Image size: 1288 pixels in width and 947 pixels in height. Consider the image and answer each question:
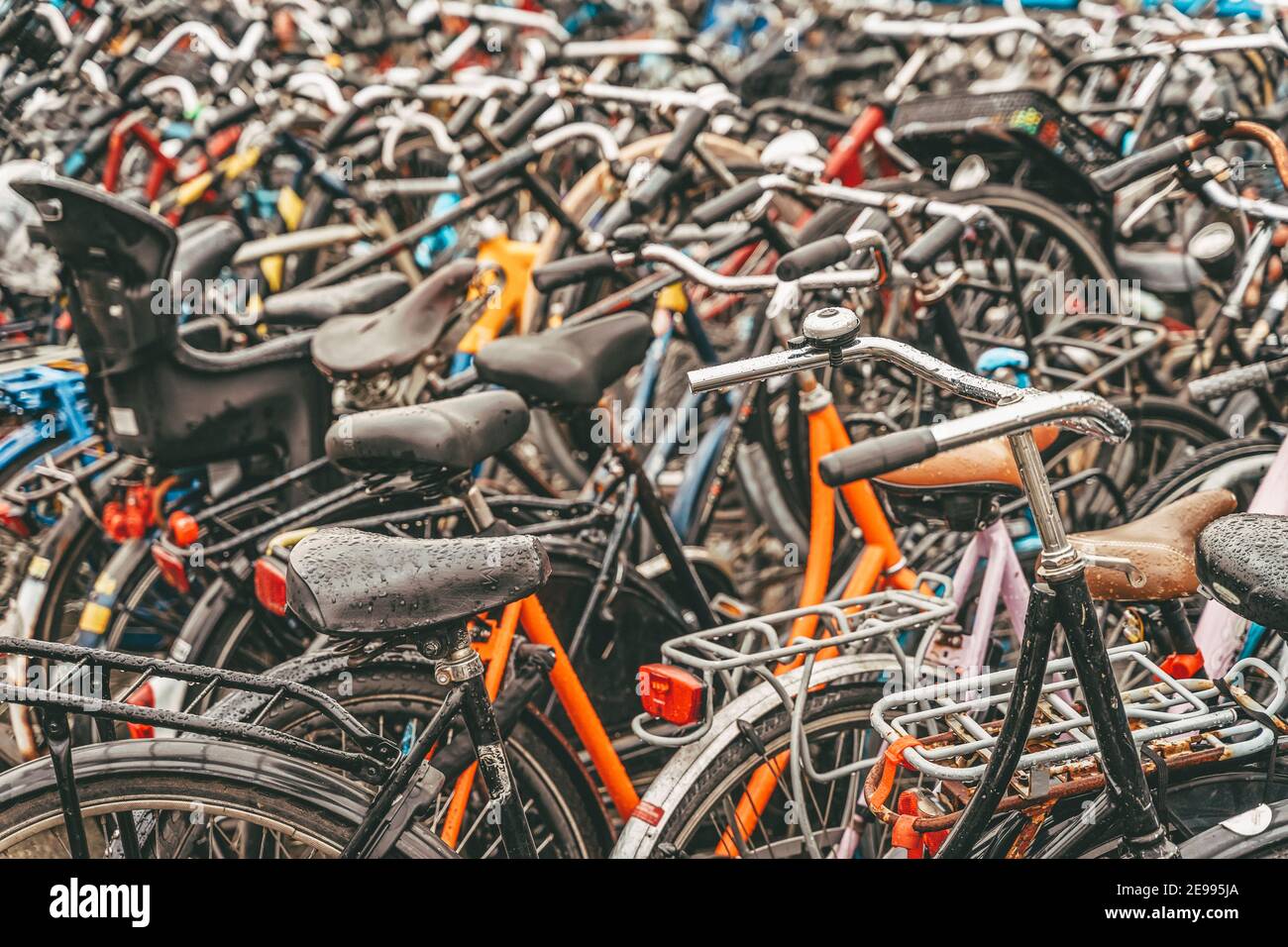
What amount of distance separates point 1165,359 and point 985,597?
6.58 feet

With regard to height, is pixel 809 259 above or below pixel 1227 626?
above

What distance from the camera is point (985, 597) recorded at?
2428 mm

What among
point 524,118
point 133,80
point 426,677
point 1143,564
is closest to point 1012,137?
point 524,118

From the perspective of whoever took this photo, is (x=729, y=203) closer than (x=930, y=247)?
No

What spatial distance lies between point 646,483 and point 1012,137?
196cm

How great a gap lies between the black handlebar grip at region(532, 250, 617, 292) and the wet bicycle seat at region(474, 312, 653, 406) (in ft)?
0.79

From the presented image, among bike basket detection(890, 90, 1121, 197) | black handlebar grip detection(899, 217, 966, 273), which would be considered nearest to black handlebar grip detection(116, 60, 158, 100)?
bike basket detection(890, 90, 1121, 197)

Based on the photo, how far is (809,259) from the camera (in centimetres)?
273

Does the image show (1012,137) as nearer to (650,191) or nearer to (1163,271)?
(1163,271)

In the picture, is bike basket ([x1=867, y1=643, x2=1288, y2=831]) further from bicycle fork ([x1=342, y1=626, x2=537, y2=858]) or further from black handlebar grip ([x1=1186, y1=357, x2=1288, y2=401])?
black handlebar grip ([x1=1186, y1=357, x2=1288, y2=401])

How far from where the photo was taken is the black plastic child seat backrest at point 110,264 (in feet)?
9.19

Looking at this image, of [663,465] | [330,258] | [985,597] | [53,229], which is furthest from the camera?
[330,258]
